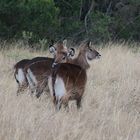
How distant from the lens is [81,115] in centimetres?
656

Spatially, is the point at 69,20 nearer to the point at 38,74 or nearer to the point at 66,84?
the point at 38,74

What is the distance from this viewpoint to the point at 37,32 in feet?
52.9

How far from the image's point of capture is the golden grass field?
5.24 m

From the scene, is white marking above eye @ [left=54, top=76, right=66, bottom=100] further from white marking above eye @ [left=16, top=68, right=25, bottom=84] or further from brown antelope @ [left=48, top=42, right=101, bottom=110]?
white marking above eye @ [left=16, top=68, right=25, bottom=84]

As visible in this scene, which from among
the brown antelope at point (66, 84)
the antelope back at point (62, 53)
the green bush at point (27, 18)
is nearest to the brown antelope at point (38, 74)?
the antelope back at point (62, 53)

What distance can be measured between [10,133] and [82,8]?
53.6 feet

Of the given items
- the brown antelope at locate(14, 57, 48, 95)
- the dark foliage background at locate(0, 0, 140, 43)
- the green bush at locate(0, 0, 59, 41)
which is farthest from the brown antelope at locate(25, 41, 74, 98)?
the green bush at locate(0, 0, 59, 41)

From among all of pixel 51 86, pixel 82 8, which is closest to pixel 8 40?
pixel 82 8

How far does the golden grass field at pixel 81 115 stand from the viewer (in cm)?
524

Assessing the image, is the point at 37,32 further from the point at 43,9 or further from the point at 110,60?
the point at 110,60

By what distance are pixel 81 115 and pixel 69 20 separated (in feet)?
42.8

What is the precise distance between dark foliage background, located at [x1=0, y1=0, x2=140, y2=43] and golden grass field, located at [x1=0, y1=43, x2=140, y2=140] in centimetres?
539

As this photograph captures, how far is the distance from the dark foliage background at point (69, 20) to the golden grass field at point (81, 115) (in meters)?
5.39

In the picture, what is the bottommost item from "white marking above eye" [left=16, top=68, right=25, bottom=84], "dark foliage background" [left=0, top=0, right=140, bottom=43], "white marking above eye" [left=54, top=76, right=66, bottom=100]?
"dark foliage background" [left=0, top=0, right=140, bottom=43]
